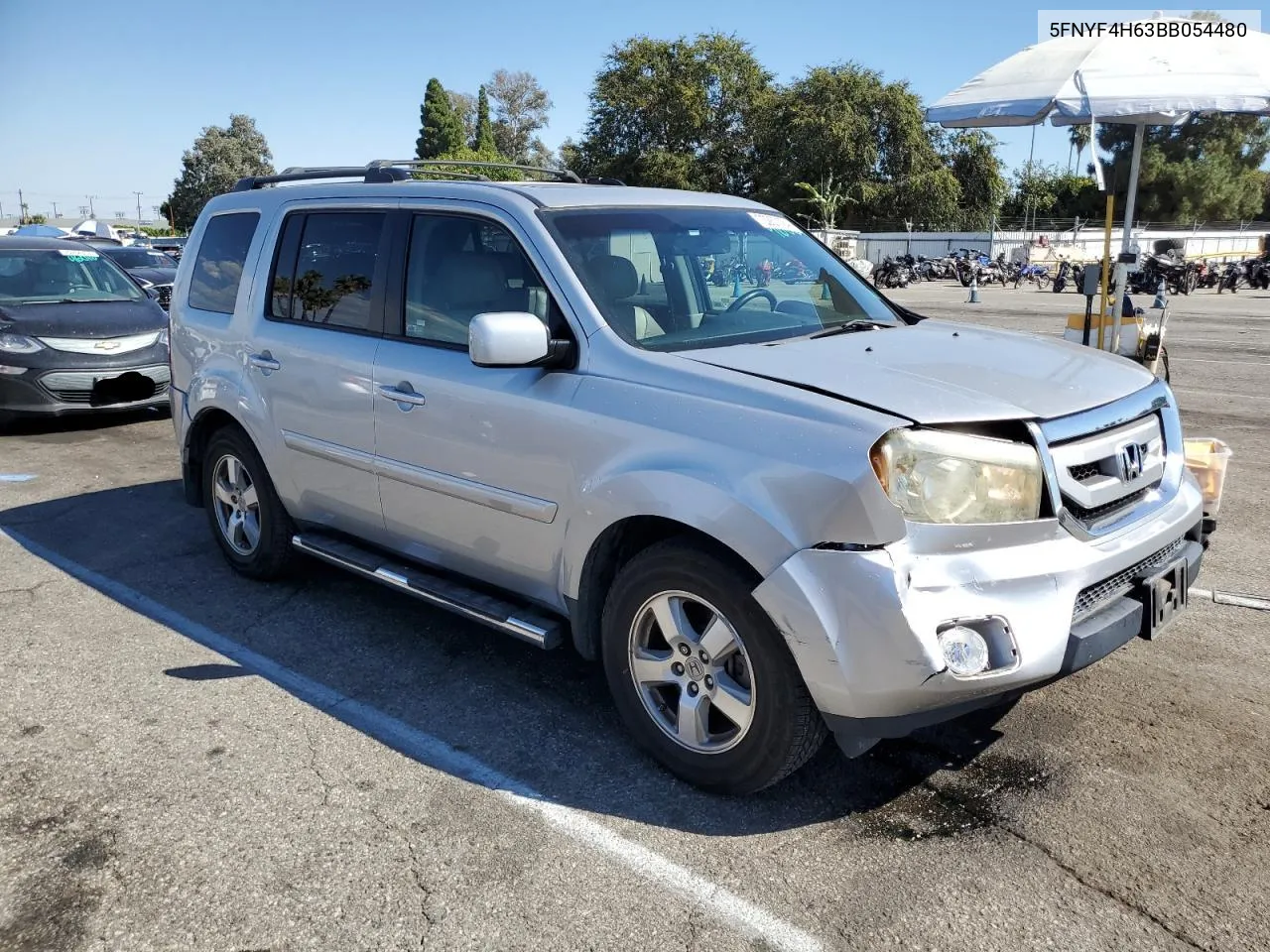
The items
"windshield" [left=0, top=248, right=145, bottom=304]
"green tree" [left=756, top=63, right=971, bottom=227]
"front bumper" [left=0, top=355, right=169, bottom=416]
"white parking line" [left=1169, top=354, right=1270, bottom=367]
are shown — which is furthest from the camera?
"green tree" [left=756, top=63, right=971, bottom=227]

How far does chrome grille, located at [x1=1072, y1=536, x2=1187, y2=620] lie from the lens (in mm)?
2957

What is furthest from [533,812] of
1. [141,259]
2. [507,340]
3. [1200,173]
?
[1200,173]

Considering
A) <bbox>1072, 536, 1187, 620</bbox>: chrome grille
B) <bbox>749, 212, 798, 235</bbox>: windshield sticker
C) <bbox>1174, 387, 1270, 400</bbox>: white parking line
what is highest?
<bbox>749, 212, 798, 235</bbox>: windshield sticker

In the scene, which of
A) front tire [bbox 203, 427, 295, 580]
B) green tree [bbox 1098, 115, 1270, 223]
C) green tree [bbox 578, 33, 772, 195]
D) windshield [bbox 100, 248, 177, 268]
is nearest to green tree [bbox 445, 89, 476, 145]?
green tree [bbox 578, 33, 772, 195]

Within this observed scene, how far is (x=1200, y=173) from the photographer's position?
6038 centimetres

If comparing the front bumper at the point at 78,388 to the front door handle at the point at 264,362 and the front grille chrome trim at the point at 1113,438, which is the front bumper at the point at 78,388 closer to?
the front door handle at the point at 264,362

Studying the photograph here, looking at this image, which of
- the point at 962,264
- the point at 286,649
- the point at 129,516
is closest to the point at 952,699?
the point at 286,649

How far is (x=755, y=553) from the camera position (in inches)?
113

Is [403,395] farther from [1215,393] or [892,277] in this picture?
[892,277]

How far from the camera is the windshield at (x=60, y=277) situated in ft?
32.6

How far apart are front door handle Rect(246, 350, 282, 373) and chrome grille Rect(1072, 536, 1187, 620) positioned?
Result: 350cm

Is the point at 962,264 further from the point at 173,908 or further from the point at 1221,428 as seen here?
the point at 173,908

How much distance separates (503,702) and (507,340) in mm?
1440

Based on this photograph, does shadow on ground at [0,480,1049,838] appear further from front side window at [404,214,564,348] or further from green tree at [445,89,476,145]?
green tree at [445,89,476,145]
